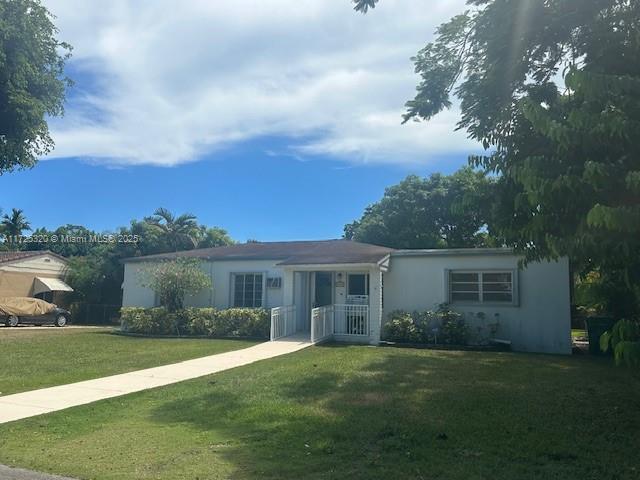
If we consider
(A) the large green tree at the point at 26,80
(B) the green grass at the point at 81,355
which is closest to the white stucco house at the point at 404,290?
(B) the green grass at the point at 81,355

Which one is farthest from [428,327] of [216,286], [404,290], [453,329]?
[216,286]

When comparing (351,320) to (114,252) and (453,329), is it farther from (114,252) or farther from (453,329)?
(114,252)

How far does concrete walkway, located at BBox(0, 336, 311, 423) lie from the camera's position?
795 centimetres

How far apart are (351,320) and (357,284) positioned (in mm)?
1828

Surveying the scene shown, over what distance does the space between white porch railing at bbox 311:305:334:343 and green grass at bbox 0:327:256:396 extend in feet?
6.67

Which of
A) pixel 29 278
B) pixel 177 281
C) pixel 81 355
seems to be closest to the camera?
pixel 81 355

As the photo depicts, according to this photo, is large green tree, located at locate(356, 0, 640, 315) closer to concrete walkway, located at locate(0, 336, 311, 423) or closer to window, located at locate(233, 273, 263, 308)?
concrete walkway, located at locate(0, 336, 311, 423)

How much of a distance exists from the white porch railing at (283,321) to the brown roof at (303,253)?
5.19 ft

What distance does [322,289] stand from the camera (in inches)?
766

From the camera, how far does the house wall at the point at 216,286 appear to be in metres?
20.0

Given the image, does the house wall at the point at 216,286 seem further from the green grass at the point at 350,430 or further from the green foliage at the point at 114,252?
the green grass at the point at 350,430

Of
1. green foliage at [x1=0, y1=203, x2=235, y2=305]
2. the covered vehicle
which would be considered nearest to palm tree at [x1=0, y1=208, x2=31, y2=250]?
green foliage at [x1=0, y1=203, x2=235, y2=305]

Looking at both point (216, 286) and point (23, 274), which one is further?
point (23, 274)

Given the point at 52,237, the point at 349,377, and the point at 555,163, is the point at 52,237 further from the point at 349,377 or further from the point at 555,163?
the point at 555,163
